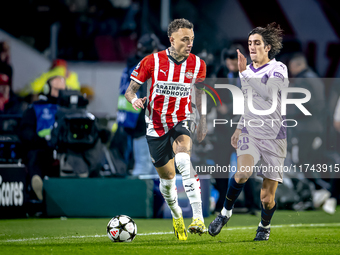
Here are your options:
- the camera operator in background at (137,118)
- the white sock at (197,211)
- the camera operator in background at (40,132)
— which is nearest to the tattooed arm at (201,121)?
the white sock at (197,211)

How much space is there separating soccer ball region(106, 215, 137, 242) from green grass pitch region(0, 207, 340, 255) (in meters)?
0.09

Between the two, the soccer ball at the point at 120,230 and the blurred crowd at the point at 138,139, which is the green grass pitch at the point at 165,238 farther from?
the blurred crowd at the point at 138,139

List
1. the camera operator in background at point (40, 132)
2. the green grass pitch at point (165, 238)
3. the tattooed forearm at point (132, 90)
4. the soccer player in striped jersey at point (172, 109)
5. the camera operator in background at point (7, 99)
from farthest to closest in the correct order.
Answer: the camera operator in background at point (7, 99)
the camera operator in background at point (40, 132)
the tattooed forearm at point (132, 90)
the soccer player in striped jersey at point (172, 109)
the green grass pitch at point (165, 238)

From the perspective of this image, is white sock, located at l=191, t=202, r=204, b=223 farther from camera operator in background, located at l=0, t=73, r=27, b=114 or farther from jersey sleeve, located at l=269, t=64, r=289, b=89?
camera operator in background, located at l=0, t=73, r=27, b=114

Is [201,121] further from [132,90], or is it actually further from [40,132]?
[40,132]

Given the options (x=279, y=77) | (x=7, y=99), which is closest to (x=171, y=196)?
(x=279, y=77)

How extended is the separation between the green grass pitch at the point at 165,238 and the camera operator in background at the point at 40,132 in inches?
30.5

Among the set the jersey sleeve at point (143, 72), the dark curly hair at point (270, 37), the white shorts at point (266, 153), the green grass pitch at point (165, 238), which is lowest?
the green grass pitch at point (165, 238)

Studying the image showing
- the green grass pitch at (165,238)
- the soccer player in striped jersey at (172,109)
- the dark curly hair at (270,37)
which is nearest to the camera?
the green grass pitch at (165,238)

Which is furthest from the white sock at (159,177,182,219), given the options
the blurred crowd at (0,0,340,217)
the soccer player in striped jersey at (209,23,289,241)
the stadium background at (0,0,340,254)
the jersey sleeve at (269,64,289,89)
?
the blurred crowd at (0,0,340,217)

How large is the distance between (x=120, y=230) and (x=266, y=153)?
1.52 m

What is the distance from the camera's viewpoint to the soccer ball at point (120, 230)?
16.0 feet

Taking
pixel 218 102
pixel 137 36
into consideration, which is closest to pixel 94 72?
pixel 137 36

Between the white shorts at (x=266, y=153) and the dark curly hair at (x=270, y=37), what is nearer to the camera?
the white shorts at (x=266, y=153)
